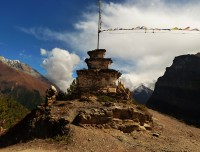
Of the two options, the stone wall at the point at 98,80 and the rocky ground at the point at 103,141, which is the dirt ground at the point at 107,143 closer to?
the rocky ground at the point at 103,141

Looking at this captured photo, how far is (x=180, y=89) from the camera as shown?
584 ft

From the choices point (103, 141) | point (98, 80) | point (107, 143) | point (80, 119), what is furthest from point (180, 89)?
point (107, 143)

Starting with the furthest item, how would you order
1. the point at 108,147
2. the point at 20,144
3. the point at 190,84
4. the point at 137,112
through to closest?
the point at 190,84 → the point at 137,112 → the point at 20,144 → the point at 108,147

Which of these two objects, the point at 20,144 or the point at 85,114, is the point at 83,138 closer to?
the point at 85,114

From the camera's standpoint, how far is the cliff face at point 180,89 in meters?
161

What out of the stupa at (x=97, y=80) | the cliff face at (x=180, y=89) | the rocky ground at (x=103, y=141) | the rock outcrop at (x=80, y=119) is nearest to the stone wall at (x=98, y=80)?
the stupa at (x=97, y=80)

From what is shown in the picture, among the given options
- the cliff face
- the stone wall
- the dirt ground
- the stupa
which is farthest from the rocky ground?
the cliff face

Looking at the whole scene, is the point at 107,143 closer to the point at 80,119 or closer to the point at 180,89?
the point at 80,119

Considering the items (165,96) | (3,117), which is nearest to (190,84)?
(165,96)

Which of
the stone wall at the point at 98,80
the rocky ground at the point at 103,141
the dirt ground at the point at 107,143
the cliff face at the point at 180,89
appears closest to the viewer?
the dirt ground at the point at 107,143

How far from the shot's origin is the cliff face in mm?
160625

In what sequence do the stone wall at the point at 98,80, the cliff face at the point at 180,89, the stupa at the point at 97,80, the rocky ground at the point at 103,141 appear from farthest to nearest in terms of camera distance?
the cliff face at the point at 180,89
the stone wall at the point at 98,80
the stupa at the point at 97,80
the rocky ground at the point at 103,141

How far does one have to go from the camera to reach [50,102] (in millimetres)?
35125

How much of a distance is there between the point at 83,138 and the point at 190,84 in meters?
155
